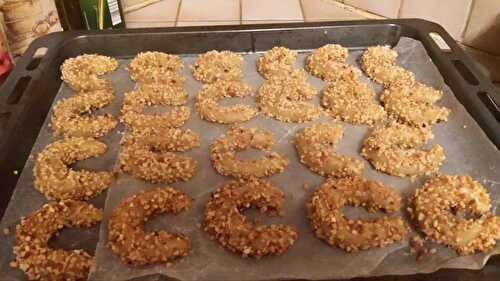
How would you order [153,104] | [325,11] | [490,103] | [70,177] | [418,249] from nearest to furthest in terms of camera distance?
[418,249]
[70,177]
[490,103]
[153,104]
[325,11]

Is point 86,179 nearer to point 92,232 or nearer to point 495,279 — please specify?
point 92,232

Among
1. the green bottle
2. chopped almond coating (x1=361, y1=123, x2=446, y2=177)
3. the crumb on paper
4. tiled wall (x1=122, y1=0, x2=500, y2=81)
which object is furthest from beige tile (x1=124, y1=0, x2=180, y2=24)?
the crumb on paper

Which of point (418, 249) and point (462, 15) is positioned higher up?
point (462, 15)

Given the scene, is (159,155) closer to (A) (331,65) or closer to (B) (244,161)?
(B) (244,161)

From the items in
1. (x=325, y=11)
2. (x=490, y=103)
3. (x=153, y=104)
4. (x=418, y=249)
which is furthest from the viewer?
(x=325, y=11)

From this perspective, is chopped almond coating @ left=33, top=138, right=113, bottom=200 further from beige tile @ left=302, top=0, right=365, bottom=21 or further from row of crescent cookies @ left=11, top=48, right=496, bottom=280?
beige tile @ left=302, top=0, right=365, bottom=21

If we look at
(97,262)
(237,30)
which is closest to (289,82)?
(237,30)

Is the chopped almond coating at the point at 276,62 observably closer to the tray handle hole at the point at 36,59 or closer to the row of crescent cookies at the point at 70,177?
the row of crescent cookies at the point at 70,177

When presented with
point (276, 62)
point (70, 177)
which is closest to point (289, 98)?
point (276, 62)
